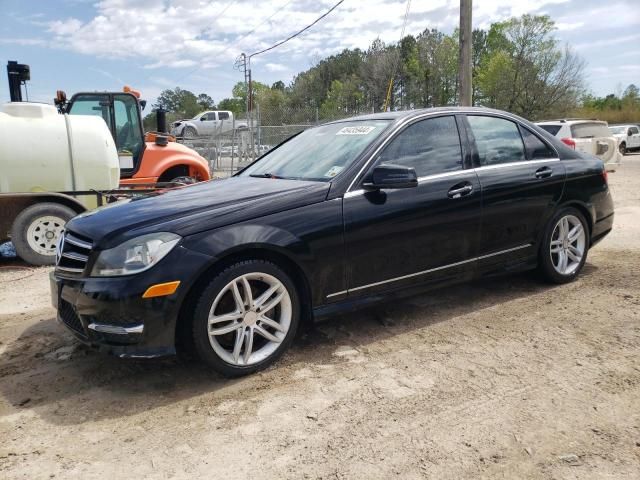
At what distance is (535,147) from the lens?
15.5ft

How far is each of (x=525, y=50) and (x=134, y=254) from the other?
52.5 m

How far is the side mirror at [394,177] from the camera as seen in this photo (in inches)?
139

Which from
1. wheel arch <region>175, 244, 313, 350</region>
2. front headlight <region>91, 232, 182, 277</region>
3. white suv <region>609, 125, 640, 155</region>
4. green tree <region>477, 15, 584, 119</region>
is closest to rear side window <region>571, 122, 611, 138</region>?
wheel arch <region>175, 244, 313, 350</region>

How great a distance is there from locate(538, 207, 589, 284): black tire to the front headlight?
3.30m

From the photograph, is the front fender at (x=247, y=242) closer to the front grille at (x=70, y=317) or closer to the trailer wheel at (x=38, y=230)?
the front grille at (x=70, y=317)

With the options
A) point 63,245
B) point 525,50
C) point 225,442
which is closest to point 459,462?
point 225,442

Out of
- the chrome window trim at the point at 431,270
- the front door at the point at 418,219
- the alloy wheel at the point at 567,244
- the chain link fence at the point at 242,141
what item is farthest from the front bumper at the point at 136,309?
the chain link fence at the point at 242,141

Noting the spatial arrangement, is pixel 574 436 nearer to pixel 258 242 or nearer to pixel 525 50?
pixel 258 242

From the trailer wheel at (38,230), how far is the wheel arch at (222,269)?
167 inches

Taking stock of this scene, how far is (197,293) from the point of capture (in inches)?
122

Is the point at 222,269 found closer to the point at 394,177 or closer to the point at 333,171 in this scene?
the point at 333,171

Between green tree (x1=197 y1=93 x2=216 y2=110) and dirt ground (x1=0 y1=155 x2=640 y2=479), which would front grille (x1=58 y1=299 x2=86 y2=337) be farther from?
green tree (x1=197 y1=93 x2=216 y2=110)

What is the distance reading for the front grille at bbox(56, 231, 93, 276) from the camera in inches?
125

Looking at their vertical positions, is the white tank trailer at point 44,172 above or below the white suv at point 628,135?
below
